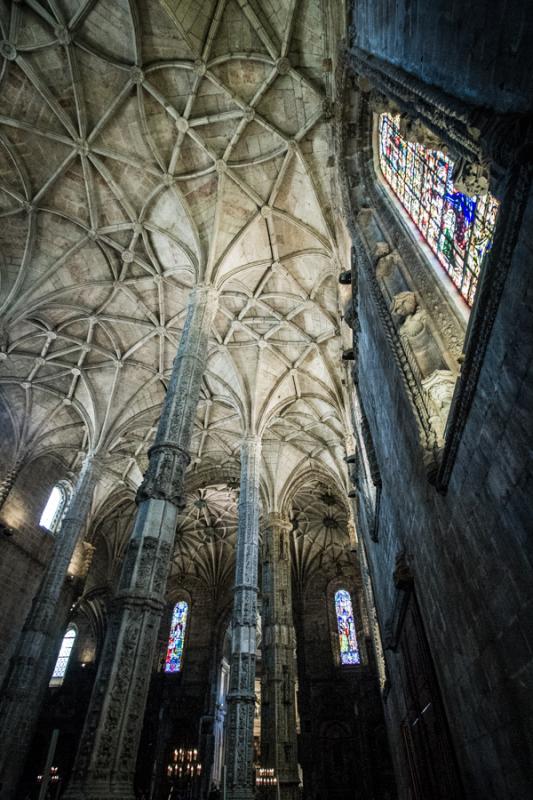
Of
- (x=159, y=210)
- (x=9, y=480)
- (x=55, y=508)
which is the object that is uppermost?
(x=159, y=210)

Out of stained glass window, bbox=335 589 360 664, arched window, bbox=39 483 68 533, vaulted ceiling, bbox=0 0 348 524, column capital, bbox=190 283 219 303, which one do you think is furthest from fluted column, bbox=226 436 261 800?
stained glass window, bbox=335 589 360 664

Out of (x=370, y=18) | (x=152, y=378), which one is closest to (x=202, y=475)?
(x=152, y=378)

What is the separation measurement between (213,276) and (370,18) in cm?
863

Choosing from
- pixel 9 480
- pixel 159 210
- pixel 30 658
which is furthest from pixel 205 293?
pixel 30 658

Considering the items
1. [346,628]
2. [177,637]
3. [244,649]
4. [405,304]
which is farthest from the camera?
[177,637]

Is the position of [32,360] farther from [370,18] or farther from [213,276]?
[370,18]

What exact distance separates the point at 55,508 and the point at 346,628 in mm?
19860

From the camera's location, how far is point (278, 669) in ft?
53.3

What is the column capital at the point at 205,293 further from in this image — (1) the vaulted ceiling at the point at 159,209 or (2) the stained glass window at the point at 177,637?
(2) the stained glass window at the point at 177,637

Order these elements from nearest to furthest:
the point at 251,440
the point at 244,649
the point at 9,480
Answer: the point at 244,649, the point at 251,440, the point at 9,480

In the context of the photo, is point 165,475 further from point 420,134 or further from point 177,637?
point 177,637

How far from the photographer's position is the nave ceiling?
11336 millimetres

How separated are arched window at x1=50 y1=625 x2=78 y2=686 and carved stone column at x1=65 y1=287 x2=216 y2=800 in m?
24.4

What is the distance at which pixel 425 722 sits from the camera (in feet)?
17.7
